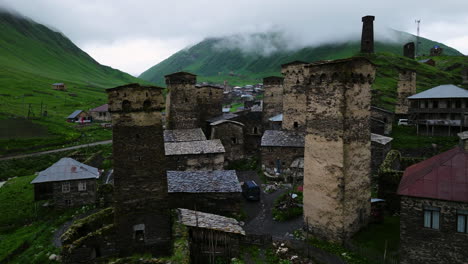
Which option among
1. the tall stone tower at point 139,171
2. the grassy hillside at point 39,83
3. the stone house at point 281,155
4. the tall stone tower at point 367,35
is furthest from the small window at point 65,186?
the tall stone tower at point 367,35

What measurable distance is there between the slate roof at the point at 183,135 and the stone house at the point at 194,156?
9.78ft

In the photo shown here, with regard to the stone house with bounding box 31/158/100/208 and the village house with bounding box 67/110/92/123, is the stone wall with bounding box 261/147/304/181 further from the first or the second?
the village house with bounding box 67/110/92/123

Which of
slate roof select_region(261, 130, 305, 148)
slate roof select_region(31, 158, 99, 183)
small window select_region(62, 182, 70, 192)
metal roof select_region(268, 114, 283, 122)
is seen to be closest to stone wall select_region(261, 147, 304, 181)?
slate roof select_region(261, 130, 305, 148)

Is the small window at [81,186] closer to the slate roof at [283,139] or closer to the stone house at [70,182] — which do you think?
the stone house at [70,182]

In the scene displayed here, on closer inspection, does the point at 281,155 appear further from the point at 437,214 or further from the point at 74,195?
the point at 74,195

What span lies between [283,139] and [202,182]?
15.2 m

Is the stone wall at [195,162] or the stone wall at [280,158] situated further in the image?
the stone wall at [280,158]

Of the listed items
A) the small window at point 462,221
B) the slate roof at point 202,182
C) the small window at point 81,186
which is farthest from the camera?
the small window at point 81,186

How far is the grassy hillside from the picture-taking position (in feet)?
205

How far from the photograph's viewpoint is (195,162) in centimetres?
3559

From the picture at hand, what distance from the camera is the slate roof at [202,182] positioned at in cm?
2419

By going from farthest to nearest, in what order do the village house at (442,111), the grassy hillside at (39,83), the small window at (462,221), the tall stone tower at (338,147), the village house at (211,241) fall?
1. the grassy hillside at (39,83)
2. the village house at (442,111)
3. the tall stone tower at (338,147)
4. the village house at (211,241)
5. the small window at (462,221)

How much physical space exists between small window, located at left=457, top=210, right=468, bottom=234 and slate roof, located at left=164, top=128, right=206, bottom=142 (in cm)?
3006

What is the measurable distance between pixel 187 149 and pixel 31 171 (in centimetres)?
2598
